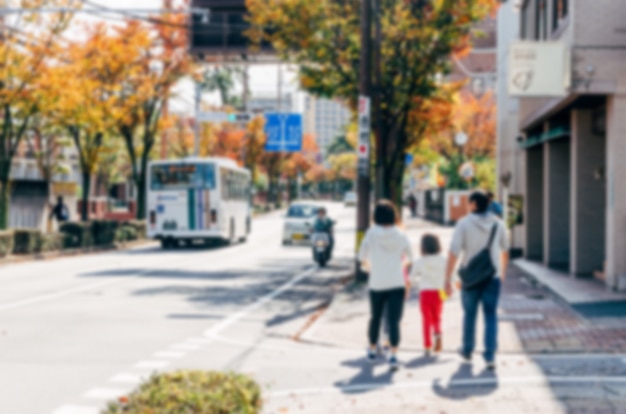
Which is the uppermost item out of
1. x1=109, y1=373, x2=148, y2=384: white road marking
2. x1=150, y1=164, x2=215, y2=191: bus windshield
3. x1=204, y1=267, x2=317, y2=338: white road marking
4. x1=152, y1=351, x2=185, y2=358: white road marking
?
x1=150, y1=164, x2=215, y2=191: bus windshield

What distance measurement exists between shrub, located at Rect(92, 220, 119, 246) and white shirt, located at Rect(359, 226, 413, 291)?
25597 mm

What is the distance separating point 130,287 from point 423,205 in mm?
52262

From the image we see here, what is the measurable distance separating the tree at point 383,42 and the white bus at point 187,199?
12292mm

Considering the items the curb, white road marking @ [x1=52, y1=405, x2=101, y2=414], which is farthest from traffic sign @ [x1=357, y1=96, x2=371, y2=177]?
the curb

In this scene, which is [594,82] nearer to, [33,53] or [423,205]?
[33,53]

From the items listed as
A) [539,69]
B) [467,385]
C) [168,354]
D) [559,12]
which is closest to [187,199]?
[559,12]

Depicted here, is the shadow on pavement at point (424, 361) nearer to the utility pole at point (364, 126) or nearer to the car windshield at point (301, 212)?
the utility pole at point (364, 126)

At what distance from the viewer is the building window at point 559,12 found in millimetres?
17739

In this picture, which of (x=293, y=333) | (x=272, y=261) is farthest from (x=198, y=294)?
(x=272, y=261)

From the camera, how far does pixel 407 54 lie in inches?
835

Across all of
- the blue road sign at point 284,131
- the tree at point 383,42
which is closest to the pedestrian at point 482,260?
the tree at point 383,42

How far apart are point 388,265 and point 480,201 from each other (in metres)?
1.15

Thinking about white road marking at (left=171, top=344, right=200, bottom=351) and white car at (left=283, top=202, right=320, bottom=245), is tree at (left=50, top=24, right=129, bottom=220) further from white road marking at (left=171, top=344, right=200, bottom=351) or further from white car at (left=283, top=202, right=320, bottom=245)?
white road marking at (left=171, top=344, right=200, bottom=351)

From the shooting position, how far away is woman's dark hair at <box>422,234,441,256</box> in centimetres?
1073
